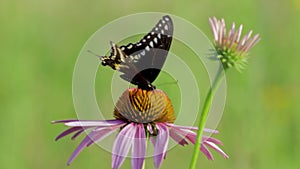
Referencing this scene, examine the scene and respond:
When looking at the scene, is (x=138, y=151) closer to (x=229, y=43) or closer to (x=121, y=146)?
(x=121, y=146)

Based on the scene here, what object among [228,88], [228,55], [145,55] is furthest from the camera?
[228,88]

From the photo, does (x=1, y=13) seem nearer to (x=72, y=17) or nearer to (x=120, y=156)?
(x=72, y=17)

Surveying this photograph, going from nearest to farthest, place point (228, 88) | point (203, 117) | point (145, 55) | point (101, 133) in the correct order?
1. point (203, 117)
2. point (101, 133)
3. point (145, 55)
4. point (228, 88)

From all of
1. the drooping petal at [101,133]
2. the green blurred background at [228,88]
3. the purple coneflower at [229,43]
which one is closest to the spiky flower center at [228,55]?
the purple coneflower at [229,43]

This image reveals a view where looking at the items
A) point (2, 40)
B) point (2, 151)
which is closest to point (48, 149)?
point (2, 151)

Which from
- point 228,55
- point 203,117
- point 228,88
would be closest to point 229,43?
point 228,55

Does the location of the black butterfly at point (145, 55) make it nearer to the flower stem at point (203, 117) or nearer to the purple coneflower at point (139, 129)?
the purple coneflower at point (139, 129)

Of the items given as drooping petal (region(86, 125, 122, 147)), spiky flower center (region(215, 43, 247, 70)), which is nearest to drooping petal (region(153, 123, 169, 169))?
Answer: drooping petal (region(86, 125, 122, 147))
